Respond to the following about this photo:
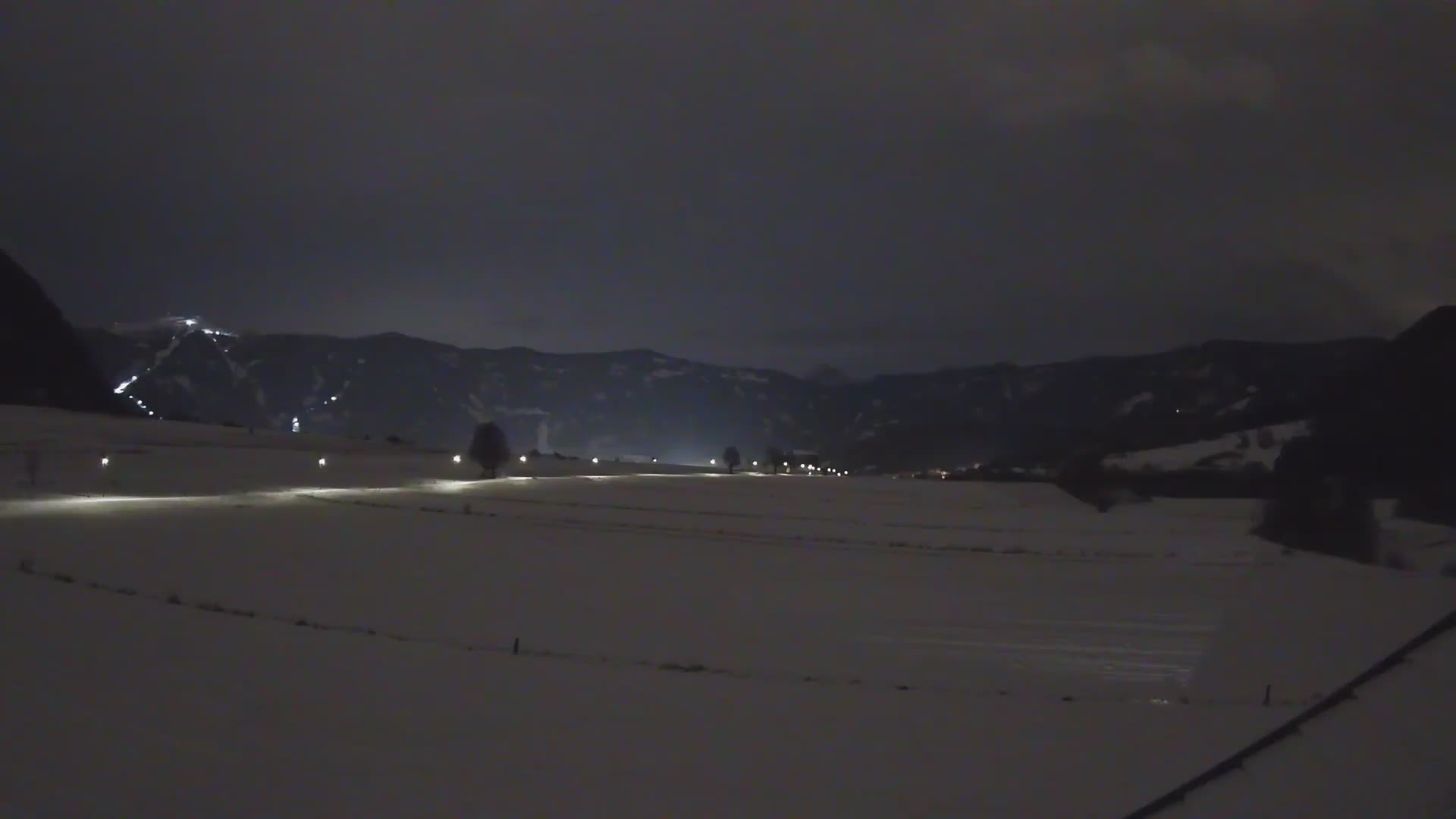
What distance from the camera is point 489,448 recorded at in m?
Answer: 80.7

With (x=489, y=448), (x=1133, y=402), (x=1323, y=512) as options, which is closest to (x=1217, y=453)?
(x=1323, y=512)

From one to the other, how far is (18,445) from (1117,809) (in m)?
66.9

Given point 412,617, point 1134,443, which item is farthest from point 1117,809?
point 1134,443

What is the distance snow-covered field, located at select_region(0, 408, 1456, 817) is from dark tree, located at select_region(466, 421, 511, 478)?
4725 cm

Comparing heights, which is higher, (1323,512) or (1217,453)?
(1217,453)

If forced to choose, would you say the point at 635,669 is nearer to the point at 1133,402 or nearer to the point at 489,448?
the point at 489,448

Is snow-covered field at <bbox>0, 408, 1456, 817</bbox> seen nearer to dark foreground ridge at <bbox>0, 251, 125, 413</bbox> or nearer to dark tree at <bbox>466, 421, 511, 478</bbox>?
dark tree at <bbox>466, 421, 511, 478</bbox>

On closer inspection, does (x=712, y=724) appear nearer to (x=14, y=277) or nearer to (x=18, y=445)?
(x=18, y=445)

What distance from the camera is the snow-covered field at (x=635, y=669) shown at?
8.57 metres

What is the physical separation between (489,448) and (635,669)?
6983cm

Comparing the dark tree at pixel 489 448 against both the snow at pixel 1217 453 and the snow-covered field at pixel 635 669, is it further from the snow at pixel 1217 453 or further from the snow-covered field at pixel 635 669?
the snow-covered field at pixel 635 669

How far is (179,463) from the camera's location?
6162 cm

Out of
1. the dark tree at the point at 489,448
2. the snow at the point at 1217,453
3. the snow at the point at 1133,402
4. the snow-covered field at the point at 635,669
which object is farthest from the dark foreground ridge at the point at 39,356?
the snow at the point at 1133,402

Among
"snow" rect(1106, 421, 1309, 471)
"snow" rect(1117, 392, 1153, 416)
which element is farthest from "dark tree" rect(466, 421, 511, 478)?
"snow" rect(1117, 392, 1153, 416)
